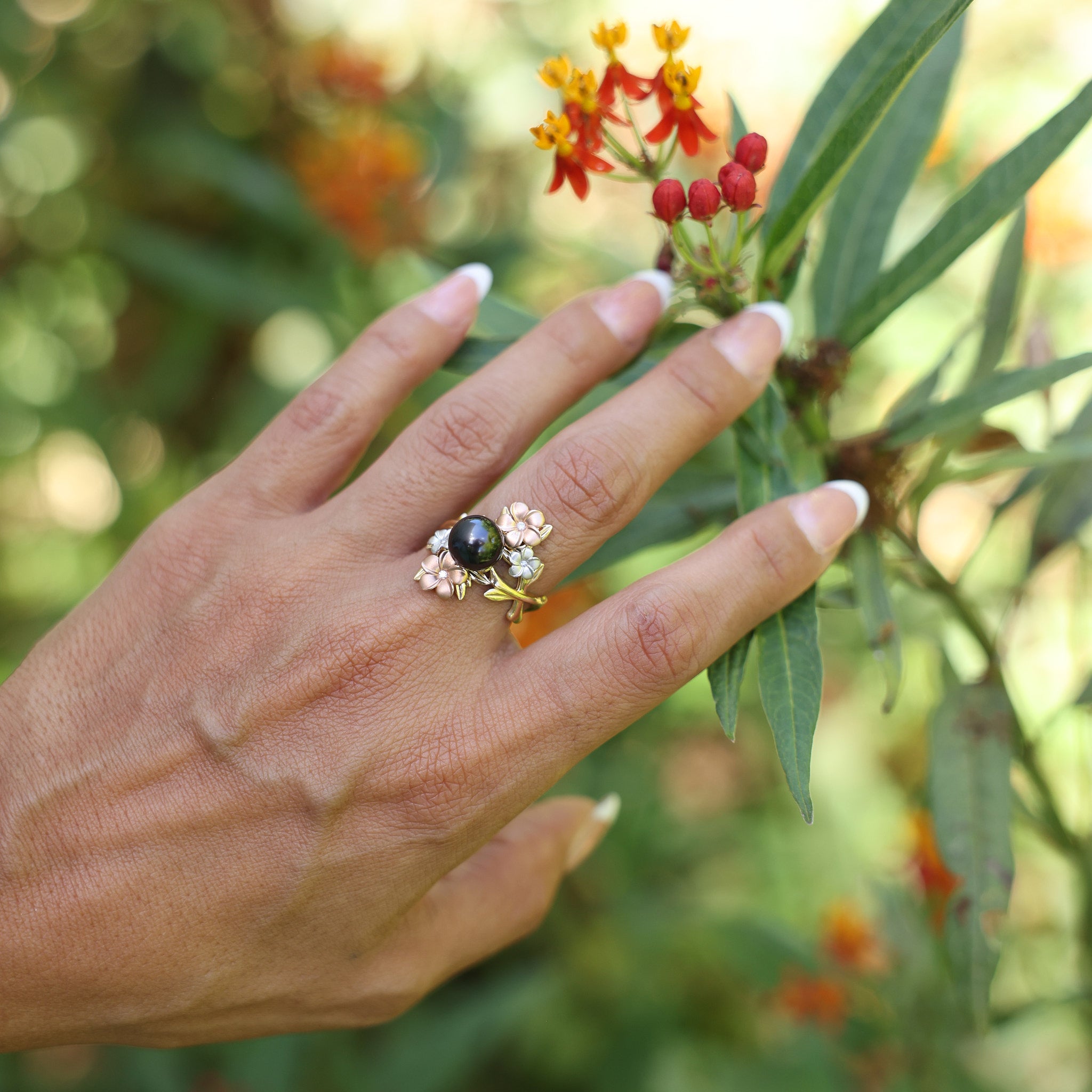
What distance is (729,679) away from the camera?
0.98m

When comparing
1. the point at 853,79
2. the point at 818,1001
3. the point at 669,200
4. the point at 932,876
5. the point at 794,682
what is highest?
the point at 853,79

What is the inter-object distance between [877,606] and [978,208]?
46 cm

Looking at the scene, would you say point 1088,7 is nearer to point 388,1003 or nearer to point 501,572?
point 501,572

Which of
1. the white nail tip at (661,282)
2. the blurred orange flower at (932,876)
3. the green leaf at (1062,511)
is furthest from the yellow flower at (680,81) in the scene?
the blurred orange flower at (932,876)

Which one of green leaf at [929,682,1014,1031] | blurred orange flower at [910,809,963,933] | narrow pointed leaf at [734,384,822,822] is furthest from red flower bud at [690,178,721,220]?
blurred orange flower at [910,809,963,933]

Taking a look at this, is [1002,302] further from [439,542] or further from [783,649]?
[439,542]

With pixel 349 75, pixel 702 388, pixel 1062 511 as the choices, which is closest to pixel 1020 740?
pixel 1062 511

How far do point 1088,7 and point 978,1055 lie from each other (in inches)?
138

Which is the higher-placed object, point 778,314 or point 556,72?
point 556,72

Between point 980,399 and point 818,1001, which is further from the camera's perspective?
point 818,1001

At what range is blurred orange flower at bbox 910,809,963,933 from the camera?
Answer: 148 centimetres

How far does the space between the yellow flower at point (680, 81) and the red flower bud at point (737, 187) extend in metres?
0.10

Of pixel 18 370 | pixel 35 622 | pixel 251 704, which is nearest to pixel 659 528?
pixel 251 704

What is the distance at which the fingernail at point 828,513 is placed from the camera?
987mm
